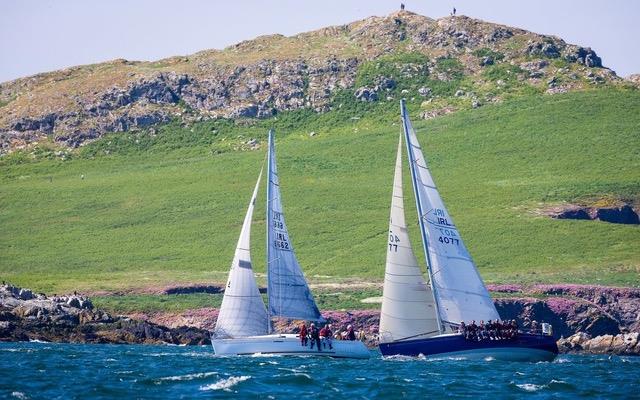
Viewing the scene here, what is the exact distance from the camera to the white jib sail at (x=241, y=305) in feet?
216

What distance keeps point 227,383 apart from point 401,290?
16485mm

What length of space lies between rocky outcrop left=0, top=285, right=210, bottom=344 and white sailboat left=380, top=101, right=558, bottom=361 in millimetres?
23222

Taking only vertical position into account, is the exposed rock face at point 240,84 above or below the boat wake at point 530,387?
above

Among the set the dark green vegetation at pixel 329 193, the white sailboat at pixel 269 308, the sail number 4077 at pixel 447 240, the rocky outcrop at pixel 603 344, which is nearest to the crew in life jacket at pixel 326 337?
the white sailboat at pixel 269 308

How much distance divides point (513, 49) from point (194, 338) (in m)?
95.9

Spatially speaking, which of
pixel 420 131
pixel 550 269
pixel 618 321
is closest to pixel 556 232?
pixel 550 269

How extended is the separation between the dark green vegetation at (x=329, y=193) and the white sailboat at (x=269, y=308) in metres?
28.9

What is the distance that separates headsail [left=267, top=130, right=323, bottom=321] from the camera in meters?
66.1

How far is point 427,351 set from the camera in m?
62.8

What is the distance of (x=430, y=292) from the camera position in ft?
207

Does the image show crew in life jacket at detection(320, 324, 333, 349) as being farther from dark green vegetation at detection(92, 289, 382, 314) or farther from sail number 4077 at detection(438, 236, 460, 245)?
dark green vegetation at detection(92, 289, 382, 314)

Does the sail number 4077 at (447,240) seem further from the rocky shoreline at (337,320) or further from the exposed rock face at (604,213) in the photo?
the exposed rock face at (604,213)

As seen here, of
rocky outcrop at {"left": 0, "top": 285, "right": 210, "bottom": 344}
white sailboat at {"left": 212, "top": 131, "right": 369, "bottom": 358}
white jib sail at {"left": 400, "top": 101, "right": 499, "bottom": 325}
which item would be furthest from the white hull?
rocky outcrop at {"left": 0, "top": 285, "right": 210, "bottom": 344}

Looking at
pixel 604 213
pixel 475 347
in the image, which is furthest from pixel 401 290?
pixel 604 213
